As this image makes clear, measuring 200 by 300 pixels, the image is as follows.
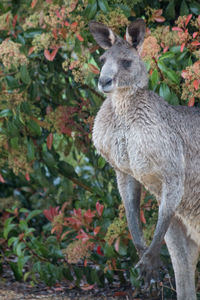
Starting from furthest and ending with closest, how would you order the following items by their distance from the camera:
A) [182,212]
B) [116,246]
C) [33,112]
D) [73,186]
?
[73,186]
[33,112]
[116,246]
[182,212]

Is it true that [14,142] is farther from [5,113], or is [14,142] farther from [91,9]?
[91,9]

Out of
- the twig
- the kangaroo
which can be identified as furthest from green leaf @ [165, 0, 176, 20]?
the kangaroo

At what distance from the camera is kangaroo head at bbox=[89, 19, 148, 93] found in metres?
3.61

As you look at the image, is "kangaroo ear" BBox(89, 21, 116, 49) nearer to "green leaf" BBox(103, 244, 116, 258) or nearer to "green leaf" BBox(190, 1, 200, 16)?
"green leaf" BBox(190, 1, 200, 16)

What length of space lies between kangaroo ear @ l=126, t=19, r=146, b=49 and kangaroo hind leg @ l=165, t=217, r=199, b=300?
132cm

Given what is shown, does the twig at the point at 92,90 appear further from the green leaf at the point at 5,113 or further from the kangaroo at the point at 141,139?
the kangaroo at the point at 141,139

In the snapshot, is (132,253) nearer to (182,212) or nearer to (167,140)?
(182,212)

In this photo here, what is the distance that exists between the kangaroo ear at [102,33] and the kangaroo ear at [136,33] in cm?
12

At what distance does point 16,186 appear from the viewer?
777cm

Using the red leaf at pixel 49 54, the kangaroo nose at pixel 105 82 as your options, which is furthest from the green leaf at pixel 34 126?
the kangaroo nose at pixel 105 82

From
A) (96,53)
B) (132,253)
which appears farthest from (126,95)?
(132,253)

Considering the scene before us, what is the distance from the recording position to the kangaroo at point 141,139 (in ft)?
12.0

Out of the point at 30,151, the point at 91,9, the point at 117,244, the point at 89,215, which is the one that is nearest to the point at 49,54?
the point at 91,9

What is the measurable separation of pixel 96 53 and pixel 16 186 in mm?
3185
